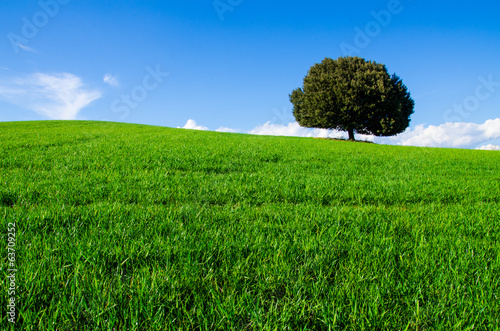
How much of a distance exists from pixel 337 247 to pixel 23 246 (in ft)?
10.8

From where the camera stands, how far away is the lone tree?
33.4 meters

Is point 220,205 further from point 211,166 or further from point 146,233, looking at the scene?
point 211,166

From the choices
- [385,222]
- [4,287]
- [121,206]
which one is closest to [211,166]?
[121,206]

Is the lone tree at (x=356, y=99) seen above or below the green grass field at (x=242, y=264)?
above

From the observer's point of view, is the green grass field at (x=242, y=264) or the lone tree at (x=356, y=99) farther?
the lone tree at (x=356, y=99)

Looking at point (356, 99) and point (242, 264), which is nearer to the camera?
point (242, 264)

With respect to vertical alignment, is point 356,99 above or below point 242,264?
above

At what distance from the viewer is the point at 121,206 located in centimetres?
383

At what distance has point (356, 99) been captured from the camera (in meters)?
33.8

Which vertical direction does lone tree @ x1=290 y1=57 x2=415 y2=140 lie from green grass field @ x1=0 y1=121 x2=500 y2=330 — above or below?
above

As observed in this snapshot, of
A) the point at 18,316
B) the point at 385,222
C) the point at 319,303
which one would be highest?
the point at 385,222

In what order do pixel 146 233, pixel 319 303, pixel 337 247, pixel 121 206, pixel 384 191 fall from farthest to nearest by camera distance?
pixel 384 191
pixel 121 206
pixel 146 233
pixel 337 247
pixel 319 303

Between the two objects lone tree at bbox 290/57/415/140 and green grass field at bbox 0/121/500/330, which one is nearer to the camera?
green grass field at bbox 0/121/500/330

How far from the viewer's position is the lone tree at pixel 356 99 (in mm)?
33406
